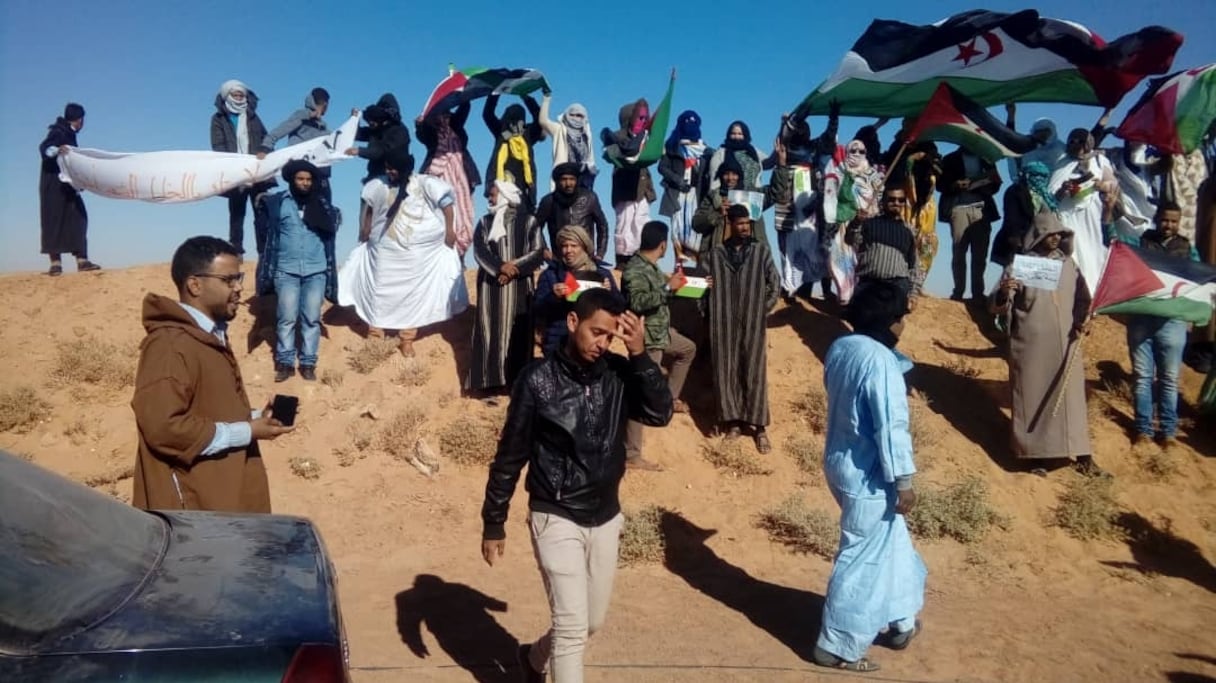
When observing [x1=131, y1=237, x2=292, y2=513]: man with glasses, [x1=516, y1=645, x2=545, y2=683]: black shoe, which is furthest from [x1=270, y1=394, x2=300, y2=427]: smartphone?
[x1=516, y1=645, x2=545, y2=683]: black shoe

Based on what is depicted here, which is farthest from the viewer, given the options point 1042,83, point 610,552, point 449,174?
point 449,174

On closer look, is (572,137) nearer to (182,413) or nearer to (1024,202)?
(1024,202)

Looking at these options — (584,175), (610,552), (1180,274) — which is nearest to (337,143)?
(584,175)

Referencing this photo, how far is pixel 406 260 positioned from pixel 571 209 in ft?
6.57

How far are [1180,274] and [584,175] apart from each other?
5.72 m

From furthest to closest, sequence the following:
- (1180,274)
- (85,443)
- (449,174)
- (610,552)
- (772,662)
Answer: (449,174), (85,443), (1180,274), (772,662), (610,552)

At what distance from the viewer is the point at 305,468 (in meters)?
7.61

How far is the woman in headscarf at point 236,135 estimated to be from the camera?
30.2 feet

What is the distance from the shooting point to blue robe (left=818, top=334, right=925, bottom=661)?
418cm

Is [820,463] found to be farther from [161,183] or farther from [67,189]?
[67,189]

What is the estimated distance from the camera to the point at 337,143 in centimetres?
888

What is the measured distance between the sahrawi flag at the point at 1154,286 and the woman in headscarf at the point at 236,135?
26.4 feet

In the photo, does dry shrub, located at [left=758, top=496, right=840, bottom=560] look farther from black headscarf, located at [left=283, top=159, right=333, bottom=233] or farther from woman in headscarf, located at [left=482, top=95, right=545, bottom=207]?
black headscarf, located at [left=283, top=159, right=333, bottom=233]

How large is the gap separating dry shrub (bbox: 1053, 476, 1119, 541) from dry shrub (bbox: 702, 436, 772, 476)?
7.85ft
